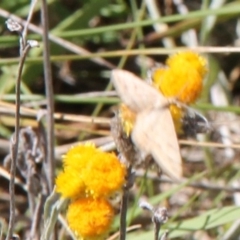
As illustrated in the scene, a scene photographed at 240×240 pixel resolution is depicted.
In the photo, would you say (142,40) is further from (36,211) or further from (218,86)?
(36,211)

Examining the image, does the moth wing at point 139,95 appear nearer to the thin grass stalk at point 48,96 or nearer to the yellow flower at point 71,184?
the yellow flower at point 71,184

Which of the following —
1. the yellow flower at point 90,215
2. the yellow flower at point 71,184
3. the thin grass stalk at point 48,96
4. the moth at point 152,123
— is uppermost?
the thin grass stalk at point 48,96

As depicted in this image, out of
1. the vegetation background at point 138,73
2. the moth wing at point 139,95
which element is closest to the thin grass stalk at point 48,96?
the vegetation background at point 138,73

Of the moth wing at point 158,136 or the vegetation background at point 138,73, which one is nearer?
the moth wing at point 158,136

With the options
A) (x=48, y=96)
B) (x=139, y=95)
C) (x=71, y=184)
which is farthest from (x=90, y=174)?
(x=48, y=96)

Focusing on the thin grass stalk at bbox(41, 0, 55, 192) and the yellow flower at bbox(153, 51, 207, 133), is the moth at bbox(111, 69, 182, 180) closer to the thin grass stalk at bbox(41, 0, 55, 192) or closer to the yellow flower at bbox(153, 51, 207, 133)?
the yellow flower at bbox(153, 51, 207, 133)

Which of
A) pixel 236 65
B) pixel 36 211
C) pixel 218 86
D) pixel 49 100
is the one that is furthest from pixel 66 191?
pixel 236 65
